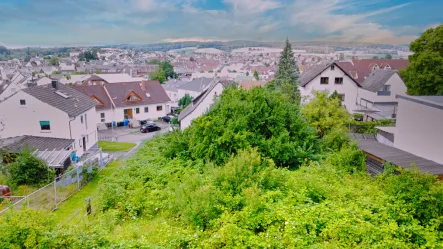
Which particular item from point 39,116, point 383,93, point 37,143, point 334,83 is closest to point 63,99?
point 39,116

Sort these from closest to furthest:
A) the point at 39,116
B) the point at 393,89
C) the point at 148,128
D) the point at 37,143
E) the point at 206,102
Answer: the point at 37,143 < the point at 39,116 < the point at 206,102 < the point at 393,89 < the point at 148,128

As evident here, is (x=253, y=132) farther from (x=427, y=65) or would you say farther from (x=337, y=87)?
(x=337, y=87)

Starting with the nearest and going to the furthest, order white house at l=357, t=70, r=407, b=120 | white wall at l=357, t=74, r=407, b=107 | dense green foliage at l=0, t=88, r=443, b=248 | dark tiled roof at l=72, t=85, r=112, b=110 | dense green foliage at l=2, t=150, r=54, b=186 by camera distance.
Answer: dense green foliage at l=0, t=88, r=443, b=248 < dense green foliage at l=2, t=150, r=54, b=186 < white house at l=357, t=70, r=407, b=120 < white wall at l=357, t=74, r=407, b=107 < dark tiled roof at l=72, t=85, r=112, b=110

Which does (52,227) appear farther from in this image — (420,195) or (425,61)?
(425,61)

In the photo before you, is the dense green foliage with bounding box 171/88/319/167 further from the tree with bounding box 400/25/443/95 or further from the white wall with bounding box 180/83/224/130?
the tree with bounding box 400/25/443/95

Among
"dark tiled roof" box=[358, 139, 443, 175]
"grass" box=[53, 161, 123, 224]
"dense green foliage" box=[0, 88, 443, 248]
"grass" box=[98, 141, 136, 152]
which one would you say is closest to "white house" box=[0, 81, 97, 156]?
"grass" box=[98, 141, 136, 152]

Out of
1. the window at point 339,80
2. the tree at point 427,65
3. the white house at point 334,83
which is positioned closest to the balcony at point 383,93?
the white house at point 334,83
